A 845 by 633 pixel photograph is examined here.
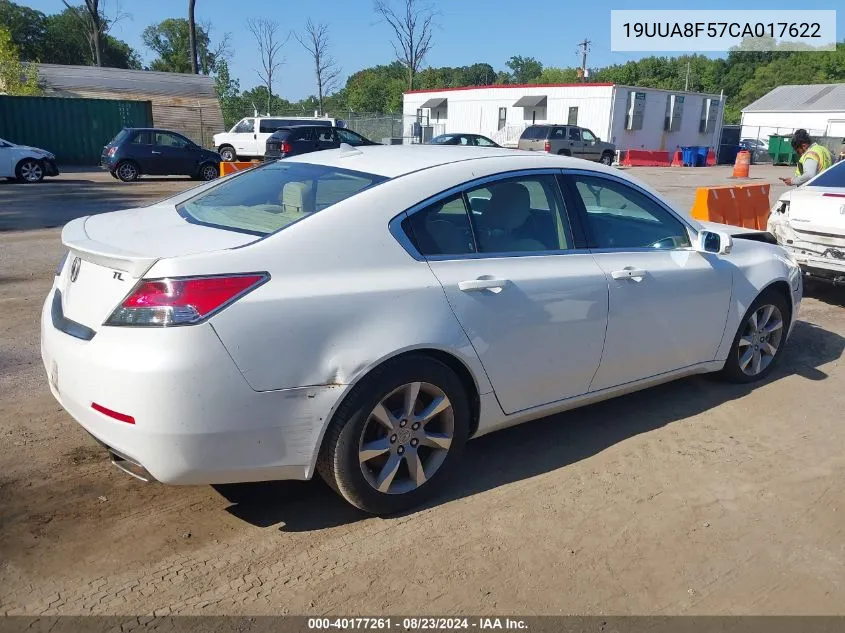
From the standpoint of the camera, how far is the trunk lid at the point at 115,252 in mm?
2742

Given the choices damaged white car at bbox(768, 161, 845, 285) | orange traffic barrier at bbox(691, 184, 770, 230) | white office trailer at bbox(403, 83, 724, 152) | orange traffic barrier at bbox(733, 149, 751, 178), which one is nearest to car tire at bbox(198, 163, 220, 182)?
orange traffic barrier at bbox(691, 184, 770, 230)

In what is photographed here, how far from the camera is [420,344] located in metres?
3.04

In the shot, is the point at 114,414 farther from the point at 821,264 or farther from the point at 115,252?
the point at 821,264

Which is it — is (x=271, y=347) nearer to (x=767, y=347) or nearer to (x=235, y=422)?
(x=235, y=422)

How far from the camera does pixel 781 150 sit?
44.2 meters

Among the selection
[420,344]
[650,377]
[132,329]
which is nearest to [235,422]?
[132,329]

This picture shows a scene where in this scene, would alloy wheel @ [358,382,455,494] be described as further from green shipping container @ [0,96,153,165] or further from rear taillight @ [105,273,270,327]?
green shipping container @ [0,96,153,165]

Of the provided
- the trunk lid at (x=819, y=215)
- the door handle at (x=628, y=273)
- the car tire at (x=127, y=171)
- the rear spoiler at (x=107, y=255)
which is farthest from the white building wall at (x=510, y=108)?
the rear spoiler at (x=107, y=255)

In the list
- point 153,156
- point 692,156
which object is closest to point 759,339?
point 153,156

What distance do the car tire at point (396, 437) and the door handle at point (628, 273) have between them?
1139mm

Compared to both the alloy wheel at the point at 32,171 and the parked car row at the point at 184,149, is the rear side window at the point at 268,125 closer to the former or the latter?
the parked car row at the point at 184,149

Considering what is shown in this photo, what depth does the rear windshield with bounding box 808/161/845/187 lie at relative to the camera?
25.0 feet

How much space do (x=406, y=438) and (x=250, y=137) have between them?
26.2 m

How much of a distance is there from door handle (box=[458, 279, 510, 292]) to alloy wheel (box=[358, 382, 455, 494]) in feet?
1.54
